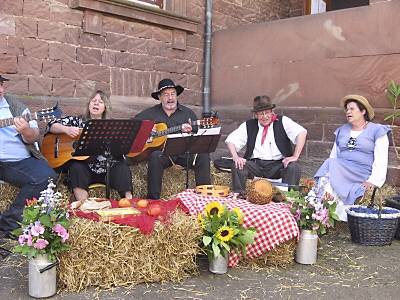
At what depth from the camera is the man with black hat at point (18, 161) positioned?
4281 mm

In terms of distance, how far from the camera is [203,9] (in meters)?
7.33

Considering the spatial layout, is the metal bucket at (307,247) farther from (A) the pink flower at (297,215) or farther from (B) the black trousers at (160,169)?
(B) the black trousers at (160,169)

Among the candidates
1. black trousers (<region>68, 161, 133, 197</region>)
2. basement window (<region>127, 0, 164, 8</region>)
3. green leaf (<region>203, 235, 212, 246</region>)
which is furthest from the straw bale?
basement window (<region>127, 0, 164, 8</region>)

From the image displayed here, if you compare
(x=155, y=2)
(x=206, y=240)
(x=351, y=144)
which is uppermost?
(x=155, y=2)

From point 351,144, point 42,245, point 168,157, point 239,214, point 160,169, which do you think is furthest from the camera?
point 168,157

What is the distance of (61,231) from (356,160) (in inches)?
126

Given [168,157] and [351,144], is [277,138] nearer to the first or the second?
[351,144]

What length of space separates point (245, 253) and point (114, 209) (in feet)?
3.23

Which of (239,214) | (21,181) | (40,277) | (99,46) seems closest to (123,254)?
(40,277)

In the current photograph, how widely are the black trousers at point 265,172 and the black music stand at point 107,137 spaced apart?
1.38 meters

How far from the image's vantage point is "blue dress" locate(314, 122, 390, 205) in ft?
15.9

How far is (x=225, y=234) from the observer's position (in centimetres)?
338

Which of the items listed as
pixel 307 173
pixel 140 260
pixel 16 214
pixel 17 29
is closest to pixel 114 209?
pixel 140 260

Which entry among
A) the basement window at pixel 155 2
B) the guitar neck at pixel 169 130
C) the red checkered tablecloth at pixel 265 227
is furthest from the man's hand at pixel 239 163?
the basement window at pixel 155 2
